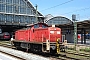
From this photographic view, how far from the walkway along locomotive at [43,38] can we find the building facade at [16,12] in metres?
46.1

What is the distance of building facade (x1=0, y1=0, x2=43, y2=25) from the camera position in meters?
69.8

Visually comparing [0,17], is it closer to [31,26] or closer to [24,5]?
[24,5]

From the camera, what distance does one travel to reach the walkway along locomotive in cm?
1744

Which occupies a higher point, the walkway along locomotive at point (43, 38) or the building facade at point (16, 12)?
the building facade at point (16, 12)

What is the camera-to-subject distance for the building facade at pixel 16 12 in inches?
2749

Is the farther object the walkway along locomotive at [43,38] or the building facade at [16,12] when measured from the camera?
the building facade at [16,12]

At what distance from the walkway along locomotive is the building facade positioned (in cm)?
4608

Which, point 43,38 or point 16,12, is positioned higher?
point 16,12

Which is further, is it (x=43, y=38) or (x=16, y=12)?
(x=16, y=12)

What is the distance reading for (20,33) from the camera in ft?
77.4

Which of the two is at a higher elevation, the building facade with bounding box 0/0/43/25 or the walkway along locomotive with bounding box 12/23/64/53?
the building facade with bounding box 0/0/43/25

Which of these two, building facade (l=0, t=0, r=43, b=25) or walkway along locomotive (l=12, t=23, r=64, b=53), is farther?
building facade (l=0, t=0, r=43, b=25)

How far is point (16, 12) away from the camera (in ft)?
242

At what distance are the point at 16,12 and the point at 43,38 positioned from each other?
5657cm
